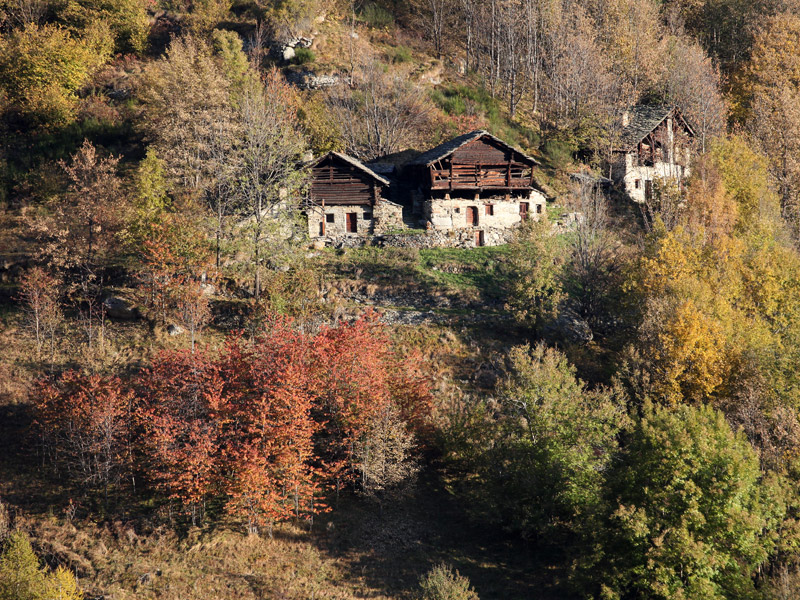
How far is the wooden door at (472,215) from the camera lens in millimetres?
49094

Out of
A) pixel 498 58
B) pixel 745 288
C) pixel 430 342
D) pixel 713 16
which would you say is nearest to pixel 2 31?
pixel 498 58

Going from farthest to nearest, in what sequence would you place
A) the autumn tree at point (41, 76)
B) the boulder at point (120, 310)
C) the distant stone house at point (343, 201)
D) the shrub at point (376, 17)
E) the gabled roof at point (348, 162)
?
the shrub at point (376, 17)
the autumn tree at point (41, 76)
the distant stone house at point (343, 201)
the gabled roof at point (348, 162)
the boulder at point (120, 310)

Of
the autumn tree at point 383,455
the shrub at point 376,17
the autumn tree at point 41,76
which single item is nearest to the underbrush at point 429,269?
the autumn tree at point 383,455

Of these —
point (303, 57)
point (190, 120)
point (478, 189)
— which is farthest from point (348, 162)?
point (303, 57)

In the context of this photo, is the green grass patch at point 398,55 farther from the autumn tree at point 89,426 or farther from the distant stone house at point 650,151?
the autumn tree at point 89,426

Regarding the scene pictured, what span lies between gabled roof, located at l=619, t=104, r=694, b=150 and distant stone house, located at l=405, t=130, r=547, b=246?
12.7 meters

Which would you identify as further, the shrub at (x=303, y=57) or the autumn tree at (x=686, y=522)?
the shrub at (x=303, y=57)

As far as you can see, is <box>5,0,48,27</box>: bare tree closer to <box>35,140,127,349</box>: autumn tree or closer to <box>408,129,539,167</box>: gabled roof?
<box>35,140,127,349</box>: autumn tree

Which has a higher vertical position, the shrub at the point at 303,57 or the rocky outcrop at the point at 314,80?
the shrub at the point at 303,57

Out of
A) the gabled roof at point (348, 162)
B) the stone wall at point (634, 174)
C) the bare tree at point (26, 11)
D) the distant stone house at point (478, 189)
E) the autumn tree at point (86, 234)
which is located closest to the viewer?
the autumn tree at point (86, 234)

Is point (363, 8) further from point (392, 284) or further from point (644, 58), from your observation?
point (392, 284)

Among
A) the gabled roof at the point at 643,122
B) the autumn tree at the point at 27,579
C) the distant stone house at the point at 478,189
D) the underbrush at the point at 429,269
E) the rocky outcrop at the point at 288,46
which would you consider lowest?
the autumn tree at the point at 27,579

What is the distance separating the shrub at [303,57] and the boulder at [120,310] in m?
38.5

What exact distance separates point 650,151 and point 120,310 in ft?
150
